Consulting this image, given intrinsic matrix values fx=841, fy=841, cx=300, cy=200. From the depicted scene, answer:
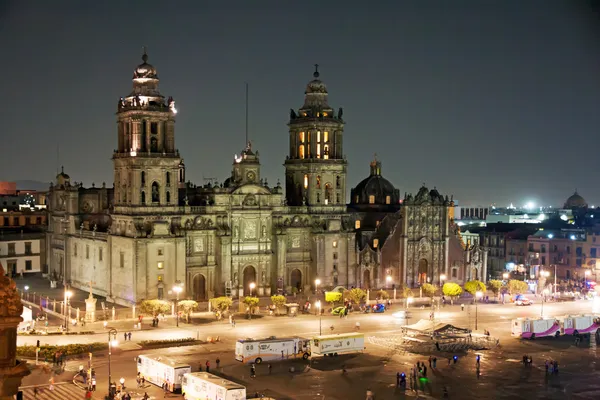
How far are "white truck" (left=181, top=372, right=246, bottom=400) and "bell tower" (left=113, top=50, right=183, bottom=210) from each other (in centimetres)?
4258

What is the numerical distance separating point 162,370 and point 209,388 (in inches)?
256

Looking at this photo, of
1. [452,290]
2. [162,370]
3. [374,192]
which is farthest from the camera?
[374,192]

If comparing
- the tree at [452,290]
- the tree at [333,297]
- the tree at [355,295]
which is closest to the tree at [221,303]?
the tree at [333,297]

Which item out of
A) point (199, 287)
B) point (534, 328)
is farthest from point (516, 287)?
point (199, 287)

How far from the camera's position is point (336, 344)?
69250 mm

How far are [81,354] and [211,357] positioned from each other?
10.4 metres

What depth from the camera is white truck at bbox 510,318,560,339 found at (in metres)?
78.2

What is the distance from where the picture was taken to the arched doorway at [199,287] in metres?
98.9

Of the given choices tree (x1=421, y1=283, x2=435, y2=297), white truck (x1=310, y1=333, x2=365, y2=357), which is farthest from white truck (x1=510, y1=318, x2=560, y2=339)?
tree (x1=421, y1=283, x2=435, y2=297)

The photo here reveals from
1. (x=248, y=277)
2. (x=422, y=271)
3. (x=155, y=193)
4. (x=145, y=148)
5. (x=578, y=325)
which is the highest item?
(x=145, y=148)

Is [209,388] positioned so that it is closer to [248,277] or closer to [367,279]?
[248,277]

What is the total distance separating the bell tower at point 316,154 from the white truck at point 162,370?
5109 centimetres

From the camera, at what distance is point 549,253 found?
440ft

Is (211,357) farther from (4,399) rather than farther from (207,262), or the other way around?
(4,399)
